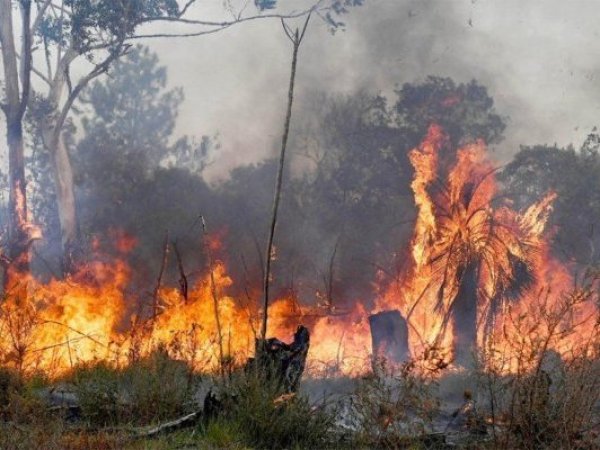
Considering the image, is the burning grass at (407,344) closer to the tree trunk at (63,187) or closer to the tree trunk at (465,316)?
the tree trunk at (465,316)

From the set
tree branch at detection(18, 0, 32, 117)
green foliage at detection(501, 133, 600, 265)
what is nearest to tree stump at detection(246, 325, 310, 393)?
tree branch at detection(18, 0, 32, 117)

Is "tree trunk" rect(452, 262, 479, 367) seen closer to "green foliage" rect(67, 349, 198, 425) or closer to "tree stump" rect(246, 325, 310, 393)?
"tree stump" rect(246, 325, 310, 393)

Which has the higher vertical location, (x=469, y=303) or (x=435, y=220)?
(x=435, y=220)

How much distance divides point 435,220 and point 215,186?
1988 cm

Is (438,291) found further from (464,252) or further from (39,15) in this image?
(39,15)

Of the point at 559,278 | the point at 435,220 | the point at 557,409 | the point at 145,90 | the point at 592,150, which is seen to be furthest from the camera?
the point at 145,90

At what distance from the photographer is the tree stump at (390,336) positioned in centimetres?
1745

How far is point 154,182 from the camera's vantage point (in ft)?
115

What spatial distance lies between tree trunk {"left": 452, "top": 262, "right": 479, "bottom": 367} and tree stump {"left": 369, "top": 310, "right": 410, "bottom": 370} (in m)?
1.49

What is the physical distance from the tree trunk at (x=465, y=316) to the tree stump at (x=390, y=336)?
1.49 metres

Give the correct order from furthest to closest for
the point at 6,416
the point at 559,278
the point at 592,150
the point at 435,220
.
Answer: the point at 592,150 < the point at 559,278 < the point at 435,220 < the point at 6,416

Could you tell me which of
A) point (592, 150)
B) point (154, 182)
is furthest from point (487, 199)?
point (154, 182)

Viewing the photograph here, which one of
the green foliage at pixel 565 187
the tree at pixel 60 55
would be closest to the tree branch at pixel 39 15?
the tree at pixel 60 55

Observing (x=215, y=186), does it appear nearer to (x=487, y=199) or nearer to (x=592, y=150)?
(x=592, y=150)
